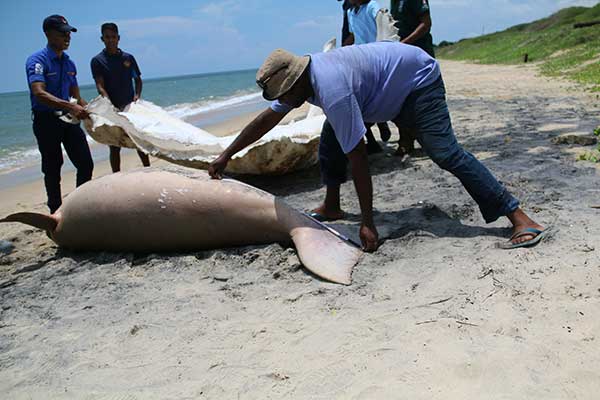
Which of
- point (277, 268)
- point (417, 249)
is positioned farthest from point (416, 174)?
point (277, 268)

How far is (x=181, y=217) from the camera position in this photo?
11.2ft

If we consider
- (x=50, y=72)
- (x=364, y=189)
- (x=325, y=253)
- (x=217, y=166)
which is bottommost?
(x=325, y=253)

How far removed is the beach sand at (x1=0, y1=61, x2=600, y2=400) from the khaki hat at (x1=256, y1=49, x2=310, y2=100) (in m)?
1.01

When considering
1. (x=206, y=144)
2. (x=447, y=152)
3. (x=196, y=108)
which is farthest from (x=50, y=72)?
(x=196, y=108)

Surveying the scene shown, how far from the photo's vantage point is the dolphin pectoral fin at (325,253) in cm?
288

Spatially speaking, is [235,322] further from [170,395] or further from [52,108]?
[52,108]

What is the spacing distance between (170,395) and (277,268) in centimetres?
115

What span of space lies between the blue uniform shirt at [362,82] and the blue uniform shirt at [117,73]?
10.8ft

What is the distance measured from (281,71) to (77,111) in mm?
2461

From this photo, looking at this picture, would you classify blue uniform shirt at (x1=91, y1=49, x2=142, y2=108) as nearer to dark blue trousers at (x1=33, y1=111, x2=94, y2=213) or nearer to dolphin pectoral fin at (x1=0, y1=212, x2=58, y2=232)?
dark blue trousers at (x1=33, y1=111, x2=94, y2=213)

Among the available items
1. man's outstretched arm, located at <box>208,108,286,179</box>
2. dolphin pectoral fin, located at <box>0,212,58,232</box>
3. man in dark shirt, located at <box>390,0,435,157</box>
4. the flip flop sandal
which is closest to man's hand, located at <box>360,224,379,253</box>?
the flip flop sandal

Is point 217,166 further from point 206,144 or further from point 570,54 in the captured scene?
point 570,54

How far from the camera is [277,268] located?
3.09 meters

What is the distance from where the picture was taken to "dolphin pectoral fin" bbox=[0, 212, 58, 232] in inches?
140
